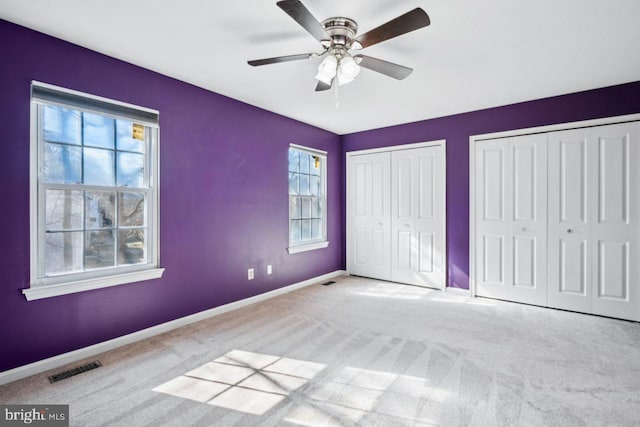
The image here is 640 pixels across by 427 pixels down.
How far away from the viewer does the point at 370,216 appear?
16.8ft

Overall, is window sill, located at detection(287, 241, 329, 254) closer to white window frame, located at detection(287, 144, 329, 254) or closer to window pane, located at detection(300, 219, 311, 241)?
white window frame, located at detection(287, 144, 329, 254)

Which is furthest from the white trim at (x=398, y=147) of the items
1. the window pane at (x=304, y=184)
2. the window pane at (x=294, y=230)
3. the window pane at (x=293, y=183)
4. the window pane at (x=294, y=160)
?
the window pane at (x=294, y=230)

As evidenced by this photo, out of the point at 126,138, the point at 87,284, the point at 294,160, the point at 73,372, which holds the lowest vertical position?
the point at 73,372

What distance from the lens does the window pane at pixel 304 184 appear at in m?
4.70

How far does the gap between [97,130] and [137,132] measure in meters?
0.31

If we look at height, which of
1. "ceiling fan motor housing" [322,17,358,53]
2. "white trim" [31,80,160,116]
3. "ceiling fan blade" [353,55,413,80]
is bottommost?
"white trim" [31,80,160,116]

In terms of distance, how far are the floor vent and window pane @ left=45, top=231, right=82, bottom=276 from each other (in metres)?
0.72

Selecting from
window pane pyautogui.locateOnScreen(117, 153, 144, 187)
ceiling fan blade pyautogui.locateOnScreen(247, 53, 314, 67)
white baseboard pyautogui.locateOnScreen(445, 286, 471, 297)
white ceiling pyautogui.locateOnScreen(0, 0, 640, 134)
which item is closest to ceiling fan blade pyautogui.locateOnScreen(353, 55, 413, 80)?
white ceiling pyautogui.locateOnScreen(0, 0, 640, 134)

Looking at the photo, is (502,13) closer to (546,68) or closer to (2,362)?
(546,68)

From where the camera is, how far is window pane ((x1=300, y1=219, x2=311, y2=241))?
15.5 feet

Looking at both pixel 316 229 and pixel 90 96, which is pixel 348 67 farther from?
pixel 316 229

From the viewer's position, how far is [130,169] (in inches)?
111

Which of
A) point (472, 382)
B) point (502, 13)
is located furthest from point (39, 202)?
point (502, 13)

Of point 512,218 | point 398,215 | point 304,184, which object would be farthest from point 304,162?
point 512,218
